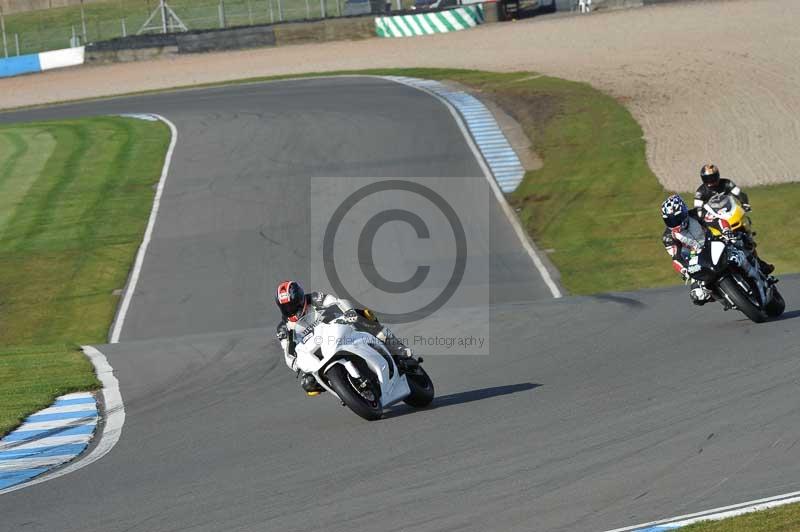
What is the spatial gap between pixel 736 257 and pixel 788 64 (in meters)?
26.0

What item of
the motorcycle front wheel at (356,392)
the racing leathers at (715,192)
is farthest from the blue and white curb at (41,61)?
the motorcycle front wheel at (356,392)

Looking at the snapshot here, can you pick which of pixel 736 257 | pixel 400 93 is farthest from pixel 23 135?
pixel 736 257

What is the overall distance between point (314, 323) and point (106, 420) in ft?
10.1

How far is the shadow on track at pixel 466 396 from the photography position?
1200cm

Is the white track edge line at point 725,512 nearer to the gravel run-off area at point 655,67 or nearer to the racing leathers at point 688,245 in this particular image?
the racing leathers at point 688,245

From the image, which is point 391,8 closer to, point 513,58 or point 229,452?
point 513,58

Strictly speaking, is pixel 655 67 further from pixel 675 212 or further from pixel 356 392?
pixel 356 392

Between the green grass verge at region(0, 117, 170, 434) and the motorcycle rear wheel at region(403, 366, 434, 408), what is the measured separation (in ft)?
14.6

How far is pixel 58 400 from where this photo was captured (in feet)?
47.1

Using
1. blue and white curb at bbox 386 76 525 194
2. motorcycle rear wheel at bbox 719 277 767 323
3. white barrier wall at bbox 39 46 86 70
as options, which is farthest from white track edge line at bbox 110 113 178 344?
white barrier wall at bbox 39 46 86 70

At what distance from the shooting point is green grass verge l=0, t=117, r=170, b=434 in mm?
16625

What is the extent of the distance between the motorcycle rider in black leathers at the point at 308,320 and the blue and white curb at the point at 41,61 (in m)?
53.4

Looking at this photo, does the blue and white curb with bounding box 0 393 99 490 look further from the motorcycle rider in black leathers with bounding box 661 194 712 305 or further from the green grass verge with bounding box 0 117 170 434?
the motorcycle rider in black leathers with bounding box 661 194 712 305

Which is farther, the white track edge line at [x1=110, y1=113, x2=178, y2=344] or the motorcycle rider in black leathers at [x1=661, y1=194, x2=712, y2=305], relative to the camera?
the white track edge line at [x1=110, y1=113, x2=178, y2=344]
